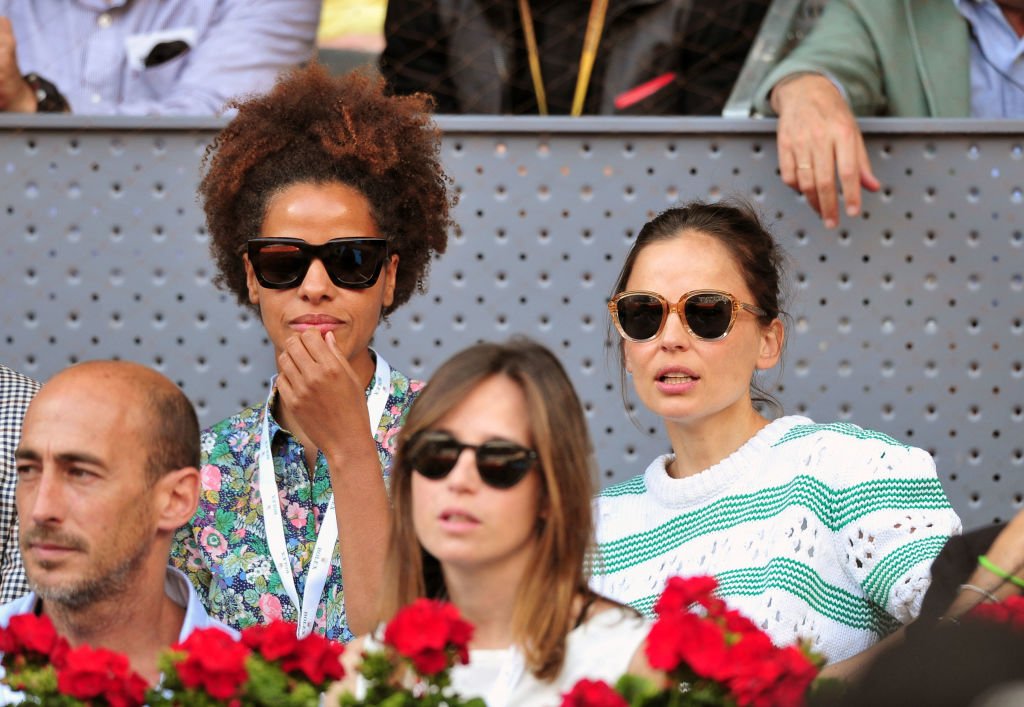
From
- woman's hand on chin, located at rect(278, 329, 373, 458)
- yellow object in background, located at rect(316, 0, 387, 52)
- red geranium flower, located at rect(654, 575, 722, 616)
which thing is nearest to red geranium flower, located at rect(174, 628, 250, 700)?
red geranium flower, located at rect(654, 575, 722, 616)

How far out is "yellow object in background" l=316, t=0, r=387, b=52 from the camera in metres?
4.69

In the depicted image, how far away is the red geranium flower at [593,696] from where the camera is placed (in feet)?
5.58

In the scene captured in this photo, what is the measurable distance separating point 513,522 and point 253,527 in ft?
3.05

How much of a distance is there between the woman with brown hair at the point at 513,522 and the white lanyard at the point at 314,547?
1.92 ft

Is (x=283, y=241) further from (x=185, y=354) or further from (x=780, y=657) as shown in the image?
(x=780, y=657)

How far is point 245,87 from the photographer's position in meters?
4.13

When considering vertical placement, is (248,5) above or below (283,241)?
above

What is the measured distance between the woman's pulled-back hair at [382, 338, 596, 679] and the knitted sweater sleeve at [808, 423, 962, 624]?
565mm

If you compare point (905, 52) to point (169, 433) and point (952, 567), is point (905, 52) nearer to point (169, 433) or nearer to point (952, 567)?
point (952, 567)

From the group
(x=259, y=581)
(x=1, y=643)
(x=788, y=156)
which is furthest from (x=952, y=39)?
(x=1, y=643)

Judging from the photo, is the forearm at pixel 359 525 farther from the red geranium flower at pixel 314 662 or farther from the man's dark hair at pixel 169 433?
the red geranium flower at pixel 314 662

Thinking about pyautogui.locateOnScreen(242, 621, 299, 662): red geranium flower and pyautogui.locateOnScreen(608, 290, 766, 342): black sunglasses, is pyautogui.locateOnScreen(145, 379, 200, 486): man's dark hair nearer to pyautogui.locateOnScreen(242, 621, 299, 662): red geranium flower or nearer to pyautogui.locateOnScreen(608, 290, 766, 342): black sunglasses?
pyautogui.locateOnScreen(242, 621, 299, 662): red geranium flower

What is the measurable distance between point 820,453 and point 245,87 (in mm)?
2198

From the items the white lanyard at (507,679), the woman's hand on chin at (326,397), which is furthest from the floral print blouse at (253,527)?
the white lanyard at (507,679)
